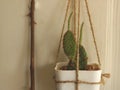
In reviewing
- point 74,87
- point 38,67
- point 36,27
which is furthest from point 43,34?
point 74,87

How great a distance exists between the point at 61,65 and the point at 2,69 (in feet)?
0.86

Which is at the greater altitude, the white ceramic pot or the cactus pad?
the cactus pad

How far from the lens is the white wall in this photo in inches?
35.4

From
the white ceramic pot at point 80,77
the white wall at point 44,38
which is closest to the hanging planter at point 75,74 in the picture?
the white ceramic pot at point 80,77

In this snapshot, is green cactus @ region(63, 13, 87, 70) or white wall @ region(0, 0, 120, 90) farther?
white wall @ region(0, 0, 120, 90)

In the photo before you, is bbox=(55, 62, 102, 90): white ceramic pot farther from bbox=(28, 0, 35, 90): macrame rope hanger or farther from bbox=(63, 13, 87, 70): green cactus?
bbox=(28, 0, 35, 90): macrame rope hanger

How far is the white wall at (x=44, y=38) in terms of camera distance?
0.90m

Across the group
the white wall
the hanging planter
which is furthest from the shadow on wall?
the hanging planter

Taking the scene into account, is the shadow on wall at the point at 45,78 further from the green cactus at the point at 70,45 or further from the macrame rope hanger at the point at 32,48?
the green cactus at the point at 70,45

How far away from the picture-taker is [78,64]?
794 mm

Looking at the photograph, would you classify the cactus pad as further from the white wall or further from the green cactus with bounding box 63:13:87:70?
the white wall

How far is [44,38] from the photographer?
92 cm

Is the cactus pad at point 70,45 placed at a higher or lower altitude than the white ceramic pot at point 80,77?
higher

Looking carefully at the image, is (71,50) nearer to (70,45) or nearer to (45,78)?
(70,45)
